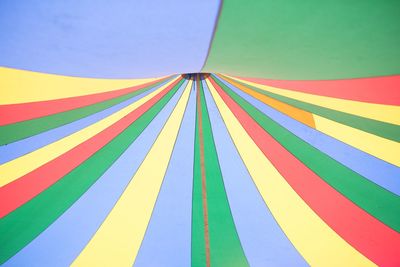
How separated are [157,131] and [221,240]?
4.04 ft

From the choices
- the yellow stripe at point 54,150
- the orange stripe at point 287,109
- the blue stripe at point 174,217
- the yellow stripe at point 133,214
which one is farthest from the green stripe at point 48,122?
the orange stripe at point 287,109

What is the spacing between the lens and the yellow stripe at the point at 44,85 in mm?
1998

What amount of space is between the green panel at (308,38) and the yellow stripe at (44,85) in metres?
0.85

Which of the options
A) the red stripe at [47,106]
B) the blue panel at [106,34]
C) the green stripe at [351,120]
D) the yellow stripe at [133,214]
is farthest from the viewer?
the yellow stripe at [133,214]

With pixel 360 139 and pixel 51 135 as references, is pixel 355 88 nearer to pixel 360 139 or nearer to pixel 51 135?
pixel 360 139

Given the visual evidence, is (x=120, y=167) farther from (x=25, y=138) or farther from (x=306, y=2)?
(x=306, y=2)

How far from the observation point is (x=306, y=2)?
4.37ft

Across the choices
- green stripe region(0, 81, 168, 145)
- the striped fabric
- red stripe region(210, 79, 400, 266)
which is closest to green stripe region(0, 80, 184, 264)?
the striped fabric

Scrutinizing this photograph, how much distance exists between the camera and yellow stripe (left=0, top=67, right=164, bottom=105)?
200cm

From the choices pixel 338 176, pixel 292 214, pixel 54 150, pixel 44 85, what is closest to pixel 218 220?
pixel 292 214

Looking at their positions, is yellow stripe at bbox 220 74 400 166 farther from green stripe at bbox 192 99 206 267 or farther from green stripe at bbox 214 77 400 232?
green stripe at bbox 192 99 206 267

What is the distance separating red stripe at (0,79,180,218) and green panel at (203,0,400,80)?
1.15 m

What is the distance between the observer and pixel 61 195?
293 centimetres

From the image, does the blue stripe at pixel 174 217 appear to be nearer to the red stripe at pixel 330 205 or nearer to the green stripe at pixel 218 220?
the green stripe at pixel 218 220
